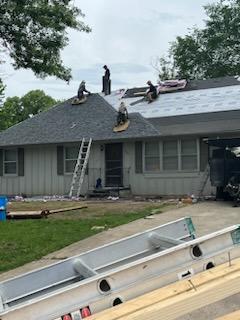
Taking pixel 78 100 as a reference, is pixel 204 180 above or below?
below

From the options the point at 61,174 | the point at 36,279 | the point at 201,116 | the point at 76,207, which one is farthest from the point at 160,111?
the point at 36,279

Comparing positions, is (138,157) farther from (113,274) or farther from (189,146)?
(113,274)

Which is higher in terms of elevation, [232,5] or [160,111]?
[232,5]

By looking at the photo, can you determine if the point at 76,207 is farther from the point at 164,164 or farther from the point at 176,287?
the point at 176,287

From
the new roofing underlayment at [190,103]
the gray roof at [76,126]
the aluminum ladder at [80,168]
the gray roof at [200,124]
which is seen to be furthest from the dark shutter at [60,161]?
the gray roof at [200,124]

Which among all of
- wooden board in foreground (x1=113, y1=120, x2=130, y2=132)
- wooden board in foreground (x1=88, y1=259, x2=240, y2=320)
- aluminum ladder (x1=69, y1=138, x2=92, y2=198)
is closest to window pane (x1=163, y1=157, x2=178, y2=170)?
wooden board in foreground (x1=113, y1=120, x2=130, y2=132)

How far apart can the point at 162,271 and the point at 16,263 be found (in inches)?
196

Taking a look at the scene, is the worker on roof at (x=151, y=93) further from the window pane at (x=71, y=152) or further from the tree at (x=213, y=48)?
the tree at (x=213, y=48)

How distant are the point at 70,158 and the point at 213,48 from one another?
23522mm

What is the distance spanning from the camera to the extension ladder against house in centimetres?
323

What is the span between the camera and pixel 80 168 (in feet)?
69.8

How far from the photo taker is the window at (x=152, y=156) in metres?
20.2

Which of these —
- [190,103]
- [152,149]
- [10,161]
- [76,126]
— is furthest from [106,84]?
[152,149]

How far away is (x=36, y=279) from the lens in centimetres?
405
